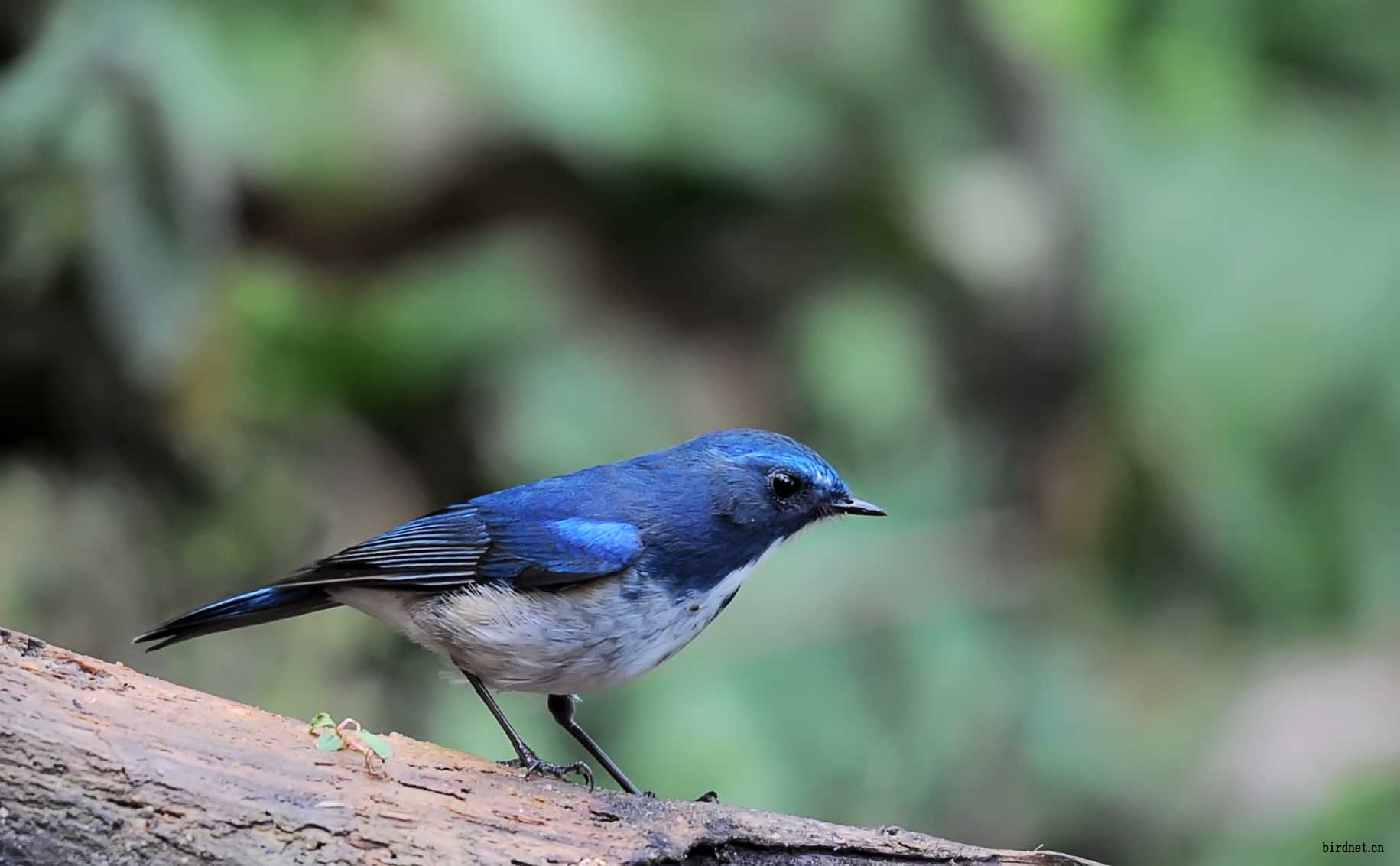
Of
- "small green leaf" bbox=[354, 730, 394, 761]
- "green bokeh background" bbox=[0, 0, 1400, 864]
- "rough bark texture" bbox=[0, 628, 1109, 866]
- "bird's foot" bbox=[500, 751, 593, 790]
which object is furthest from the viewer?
"green bokeh background" bbox=[0, 0, 1400, 864]

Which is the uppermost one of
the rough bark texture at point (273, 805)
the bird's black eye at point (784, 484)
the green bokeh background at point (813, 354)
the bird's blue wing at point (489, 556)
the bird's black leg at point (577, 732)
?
the green bokeh background at point (813, 354)

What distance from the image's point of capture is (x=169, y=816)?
98.3 inches

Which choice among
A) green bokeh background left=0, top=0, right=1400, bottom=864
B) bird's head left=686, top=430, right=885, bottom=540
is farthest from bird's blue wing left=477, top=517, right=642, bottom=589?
green bokeh background left=0, top=0, right=1400, bottom=864

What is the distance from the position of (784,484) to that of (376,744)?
1.29m

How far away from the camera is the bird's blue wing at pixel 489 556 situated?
3.44m

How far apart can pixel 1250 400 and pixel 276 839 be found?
5347 millimetres

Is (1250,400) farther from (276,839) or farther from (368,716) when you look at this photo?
(276,839)

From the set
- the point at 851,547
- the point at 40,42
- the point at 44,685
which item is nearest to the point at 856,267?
the point at 851,547

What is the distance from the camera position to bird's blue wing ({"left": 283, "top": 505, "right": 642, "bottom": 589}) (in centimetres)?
344

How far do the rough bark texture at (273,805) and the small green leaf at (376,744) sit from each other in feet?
0.10

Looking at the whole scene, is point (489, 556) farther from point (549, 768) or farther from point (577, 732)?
point (549, 768)

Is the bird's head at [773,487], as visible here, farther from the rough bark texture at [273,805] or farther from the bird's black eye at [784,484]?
the rough bark texture at [273,805]

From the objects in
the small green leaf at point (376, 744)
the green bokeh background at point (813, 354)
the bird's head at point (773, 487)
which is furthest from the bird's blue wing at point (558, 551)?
the green bokeh background at point (813, 354)

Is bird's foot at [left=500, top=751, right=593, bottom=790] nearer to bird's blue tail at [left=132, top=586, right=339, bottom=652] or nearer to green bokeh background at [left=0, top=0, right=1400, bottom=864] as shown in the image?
bird's blue tail at [left=132, top=586, right=339, bottom=652]
